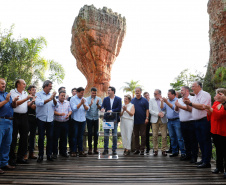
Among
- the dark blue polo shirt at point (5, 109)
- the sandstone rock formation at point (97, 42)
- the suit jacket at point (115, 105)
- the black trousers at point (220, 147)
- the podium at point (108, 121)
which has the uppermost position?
the sandstone rock formation at point (97, 42)

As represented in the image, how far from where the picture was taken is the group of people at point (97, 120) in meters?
3.92

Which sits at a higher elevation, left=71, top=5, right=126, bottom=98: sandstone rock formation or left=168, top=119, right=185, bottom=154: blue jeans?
left=71, top=5, right=126, bottom=98: sandstone rock formation

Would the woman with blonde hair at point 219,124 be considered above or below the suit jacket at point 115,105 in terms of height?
below

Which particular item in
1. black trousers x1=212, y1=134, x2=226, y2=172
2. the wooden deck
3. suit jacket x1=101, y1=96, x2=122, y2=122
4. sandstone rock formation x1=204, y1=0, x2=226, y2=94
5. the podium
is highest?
sandstone rock formation x1=204, y1=0, x2=226, y2=94

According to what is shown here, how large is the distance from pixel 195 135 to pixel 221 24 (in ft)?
19.8

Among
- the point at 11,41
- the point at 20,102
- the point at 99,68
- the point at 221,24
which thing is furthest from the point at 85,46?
the point at 20,102

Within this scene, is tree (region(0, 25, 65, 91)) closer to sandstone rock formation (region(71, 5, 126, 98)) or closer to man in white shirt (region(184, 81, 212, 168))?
sandstone rock formation (region(71, 5, 126, 98))

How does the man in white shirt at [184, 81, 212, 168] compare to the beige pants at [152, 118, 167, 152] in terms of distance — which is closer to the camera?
the man in white shirt at [184, 81, 212, 168]

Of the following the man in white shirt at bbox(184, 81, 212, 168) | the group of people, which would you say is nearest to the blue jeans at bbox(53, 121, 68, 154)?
the group of people

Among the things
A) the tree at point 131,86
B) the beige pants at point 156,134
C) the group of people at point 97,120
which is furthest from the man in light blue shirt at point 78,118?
the tree at point 131,86

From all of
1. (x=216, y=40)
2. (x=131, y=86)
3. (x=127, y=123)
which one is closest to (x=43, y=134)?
(x=127, y=123)

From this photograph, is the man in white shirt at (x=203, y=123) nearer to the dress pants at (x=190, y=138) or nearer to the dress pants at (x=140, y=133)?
the dress pants at (x=190, y=138)

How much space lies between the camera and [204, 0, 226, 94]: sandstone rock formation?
8.62 meters

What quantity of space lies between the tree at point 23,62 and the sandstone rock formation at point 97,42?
2526mm
